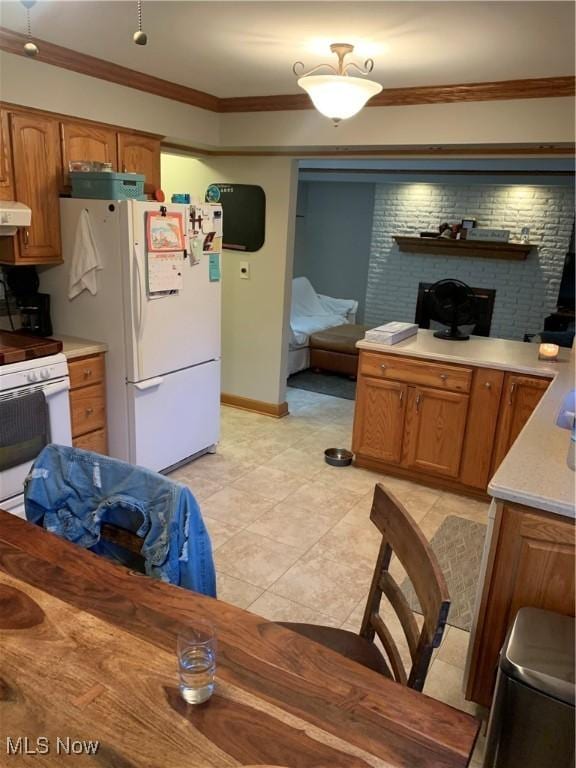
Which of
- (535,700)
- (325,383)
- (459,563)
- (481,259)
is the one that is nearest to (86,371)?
(459,563)

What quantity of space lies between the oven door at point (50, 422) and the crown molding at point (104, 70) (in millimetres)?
1675

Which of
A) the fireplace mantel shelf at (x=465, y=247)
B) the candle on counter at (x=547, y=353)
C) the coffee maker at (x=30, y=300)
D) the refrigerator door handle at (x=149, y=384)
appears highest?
the fireplace mantel shelf at (x=465, y=247)

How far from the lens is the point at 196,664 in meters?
1.01

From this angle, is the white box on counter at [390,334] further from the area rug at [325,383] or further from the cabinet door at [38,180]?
the cabinet door at [38,180]

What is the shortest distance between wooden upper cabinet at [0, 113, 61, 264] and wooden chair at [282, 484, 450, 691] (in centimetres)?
252

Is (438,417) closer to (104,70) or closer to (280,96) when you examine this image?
(280,96)

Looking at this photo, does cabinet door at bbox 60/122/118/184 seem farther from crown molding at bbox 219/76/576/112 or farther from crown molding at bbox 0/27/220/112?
crown molding at bbox 219/76/576/112

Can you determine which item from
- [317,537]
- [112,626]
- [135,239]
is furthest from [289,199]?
[112,626]

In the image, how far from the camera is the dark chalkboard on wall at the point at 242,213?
4.46 m

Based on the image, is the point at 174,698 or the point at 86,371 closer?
the point at 174,698

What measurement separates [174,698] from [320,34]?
265cm

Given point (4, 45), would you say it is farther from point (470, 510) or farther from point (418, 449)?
point (470, 510)

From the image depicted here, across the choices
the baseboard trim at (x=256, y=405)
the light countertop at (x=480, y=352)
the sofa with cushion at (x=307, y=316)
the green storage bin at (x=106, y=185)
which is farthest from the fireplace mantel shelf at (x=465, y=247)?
the green storage bin at (x=106, y=185)

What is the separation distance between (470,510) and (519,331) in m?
4.02
